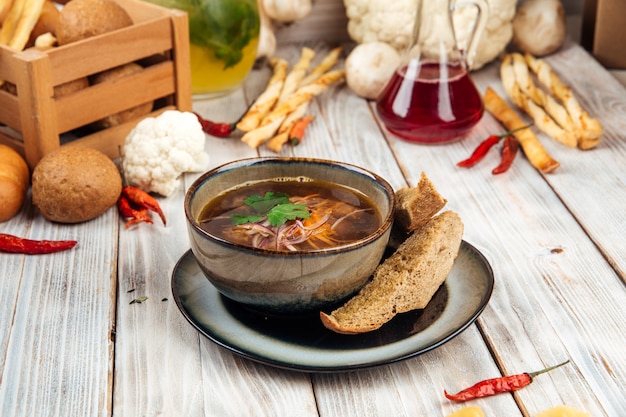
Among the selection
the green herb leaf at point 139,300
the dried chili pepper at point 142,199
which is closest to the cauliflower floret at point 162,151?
the dried chili pepper at point 142,199

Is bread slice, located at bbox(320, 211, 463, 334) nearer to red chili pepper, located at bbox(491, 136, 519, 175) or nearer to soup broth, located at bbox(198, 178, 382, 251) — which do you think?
soup broth, located at bbox(198, 178, 382, 251)

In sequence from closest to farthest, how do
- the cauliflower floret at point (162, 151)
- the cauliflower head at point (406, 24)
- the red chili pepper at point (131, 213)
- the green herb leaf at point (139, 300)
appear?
1. the green herb leaf at point (139, 300)
2. the red chili pepper at point (131, 213)
3. the cauliflower floret at point (162, 151)
4. the cauliflower head at point (406, 24)

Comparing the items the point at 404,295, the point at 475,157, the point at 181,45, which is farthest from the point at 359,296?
the point at 181,45

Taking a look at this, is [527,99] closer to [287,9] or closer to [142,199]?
[287,9]

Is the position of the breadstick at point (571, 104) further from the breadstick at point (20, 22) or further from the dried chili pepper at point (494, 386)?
the breadstick at point (20, 22)

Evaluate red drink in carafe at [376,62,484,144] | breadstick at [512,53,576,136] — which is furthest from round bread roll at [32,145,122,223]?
breadstick at [512,53,576,136]

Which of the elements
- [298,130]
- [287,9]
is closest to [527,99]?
[298,130]
